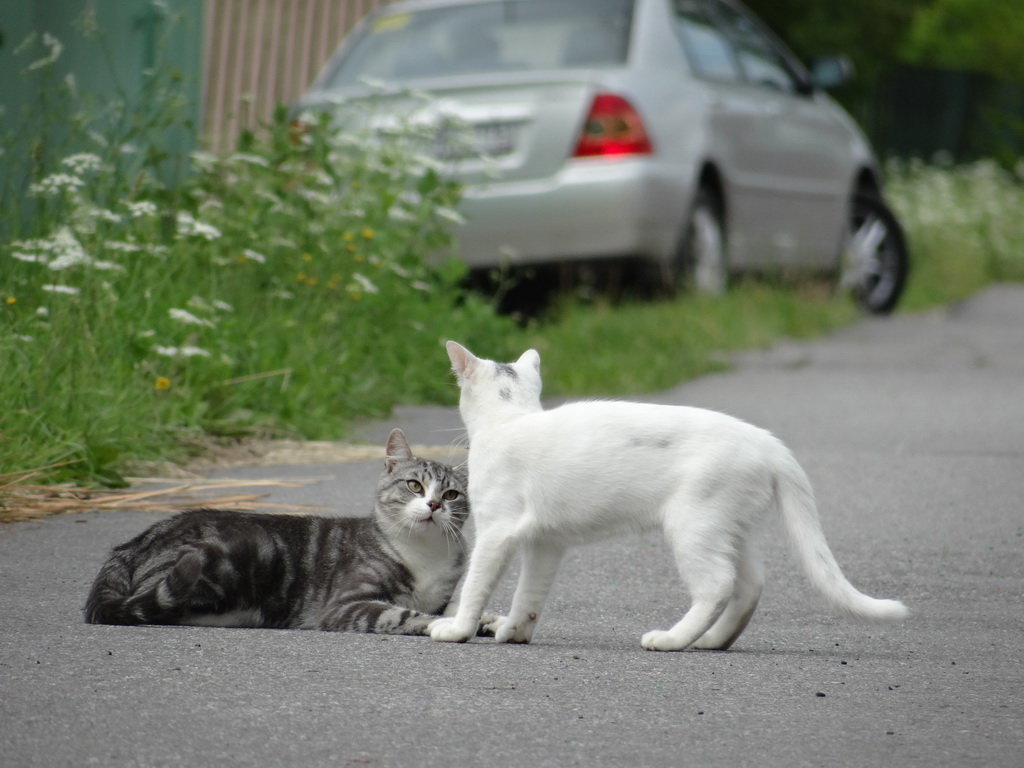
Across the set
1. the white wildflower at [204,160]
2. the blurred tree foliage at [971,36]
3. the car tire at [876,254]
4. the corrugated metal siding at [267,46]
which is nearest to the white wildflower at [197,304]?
the white wildflower at [204,160]

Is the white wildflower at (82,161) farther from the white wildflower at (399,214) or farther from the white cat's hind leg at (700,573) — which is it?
the white cat's hind leg at (700,573)

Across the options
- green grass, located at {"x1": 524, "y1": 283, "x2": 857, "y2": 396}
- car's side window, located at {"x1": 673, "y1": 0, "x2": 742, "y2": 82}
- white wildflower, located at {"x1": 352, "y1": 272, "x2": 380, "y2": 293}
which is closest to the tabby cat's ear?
white wildflower, located at {"x1": 352, "y1": 272, "x2": 380, "y2": 293}

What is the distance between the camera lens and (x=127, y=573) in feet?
13.4

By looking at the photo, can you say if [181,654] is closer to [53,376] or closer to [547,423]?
[547,423]

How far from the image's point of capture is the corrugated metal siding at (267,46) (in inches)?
513

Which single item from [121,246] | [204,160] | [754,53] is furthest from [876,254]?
[121,246]

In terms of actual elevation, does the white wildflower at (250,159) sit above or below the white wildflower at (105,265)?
above

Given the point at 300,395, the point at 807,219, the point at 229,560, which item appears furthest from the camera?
the point at 807,219

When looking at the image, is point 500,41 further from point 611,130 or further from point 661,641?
point 661,641

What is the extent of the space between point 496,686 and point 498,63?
6468 mm

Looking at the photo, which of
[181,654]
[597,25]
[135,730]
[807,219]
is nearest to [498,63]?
[597,25]

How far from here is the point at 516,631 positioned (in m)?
3.92

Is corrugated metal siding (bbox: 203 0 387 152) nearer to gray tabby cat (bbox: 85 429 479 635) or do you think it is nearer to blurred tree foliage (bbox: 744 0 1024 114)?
gray tabby cat (bbox: 85 429 479 635)

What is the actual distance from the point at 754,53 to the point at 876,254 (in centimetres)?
229
